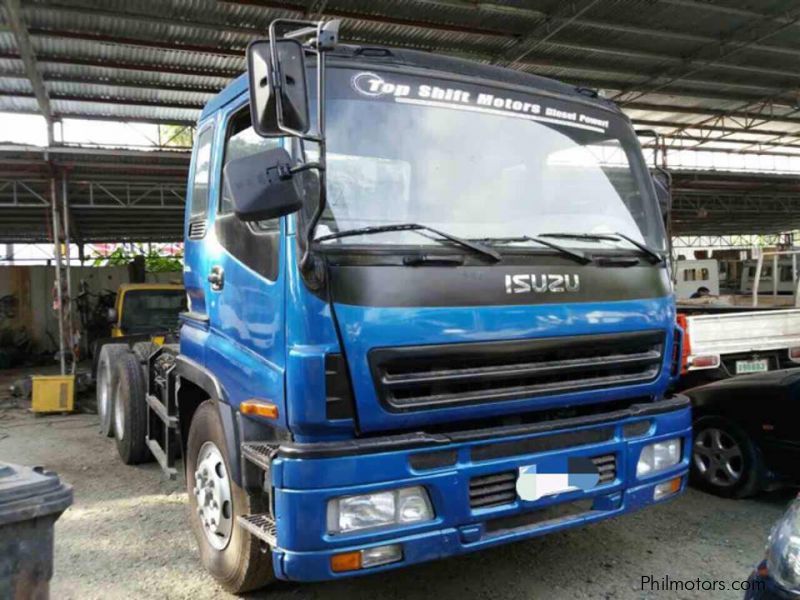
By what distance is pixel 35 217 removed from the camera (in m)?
17.6

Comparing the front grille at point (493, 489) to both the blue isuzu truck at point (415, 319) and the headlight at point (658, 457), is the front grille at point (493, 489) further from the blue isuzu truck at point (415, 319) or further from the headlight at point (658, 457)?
the headlight at point (658, 457)

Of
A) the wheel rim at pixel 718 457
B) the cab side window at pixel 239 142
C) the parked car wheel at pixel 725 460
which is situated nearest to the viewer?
the cab side window at pixel 239 142

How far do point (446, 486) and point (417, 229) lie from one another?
3.60ft

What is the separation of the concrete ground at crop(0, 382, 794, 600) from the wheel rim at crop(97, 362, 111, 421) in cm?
188

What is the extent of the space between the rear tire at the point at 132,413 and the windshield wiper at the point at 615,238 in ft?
14.1

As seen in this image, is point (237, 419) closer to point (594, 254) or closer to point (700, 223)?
point (594, 254)

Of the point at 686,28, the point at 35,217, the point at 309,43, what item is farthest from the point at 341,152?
the point at 35,217

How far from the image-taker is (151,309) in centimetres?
1020

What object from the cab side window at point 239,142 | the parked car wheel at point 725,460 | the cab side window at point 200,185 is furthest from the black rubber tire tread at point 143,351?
the parked car wheel at point 725,460

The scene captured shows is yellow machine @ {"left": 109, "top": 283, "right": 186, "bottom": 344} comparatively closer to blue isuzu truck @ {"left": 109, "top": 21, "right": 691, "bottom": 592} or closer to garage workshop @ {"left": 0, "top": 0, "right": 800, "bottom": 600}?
garage workshop @ {"left": 0, "top": 0, "right": 800, "bottom": 600}

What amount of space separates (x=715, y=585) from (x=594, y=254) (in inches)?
77.6

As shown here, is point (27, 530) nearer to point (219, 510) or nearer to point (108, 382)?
point (219, 510)

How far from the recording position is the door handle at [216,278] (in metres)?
3.30

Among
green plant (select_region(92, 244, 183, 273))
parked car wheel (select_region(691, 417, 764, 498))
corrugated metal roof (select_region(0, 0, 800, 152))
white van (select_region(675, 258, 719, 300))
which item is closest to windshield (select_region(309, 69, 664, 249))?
parked car wheel (select_region(691, 417, 764, 498))
